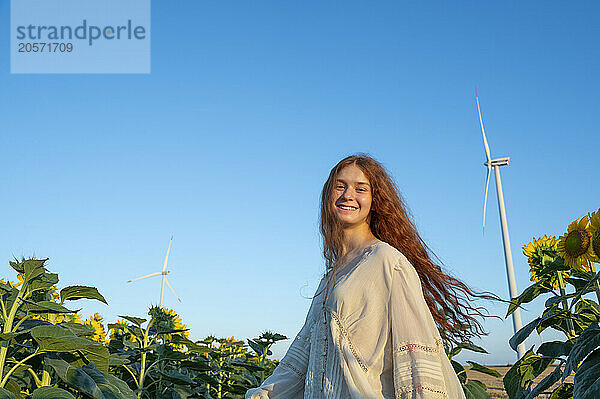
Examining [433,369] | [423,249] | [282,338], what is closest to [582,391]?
[433,369]

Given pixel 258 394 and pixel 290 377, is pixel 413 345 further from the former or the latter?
pixel 258 394

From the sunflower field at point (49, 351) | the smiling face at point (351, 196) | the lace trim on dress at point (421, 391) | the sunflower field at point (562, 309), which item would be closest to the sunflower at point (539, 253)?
the sunflower field at point (562, 309)

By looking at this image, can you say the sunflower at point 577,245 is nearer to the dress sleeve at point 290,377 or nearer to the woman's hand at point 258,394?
the dress sleeve at point 290,377

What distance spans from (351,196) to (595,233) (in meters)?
1.36

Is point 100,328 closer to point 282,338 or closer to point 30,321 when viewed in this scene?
point 282,338

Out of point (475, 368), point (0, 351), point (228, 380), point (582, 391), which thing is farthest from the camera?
point (228, 380)

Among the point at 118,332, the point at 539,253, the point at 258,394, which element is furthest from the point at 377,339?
the point at 118,332

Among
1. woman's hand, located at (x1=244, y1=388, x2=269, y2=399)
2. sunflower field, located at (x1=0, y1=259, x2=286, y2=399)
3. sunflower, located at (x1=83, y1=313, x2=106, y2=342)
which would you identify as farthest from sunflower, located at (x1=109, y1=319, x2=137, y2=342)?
woman's hand, located at (x1=244, y1=388, x2=269, y2=399)

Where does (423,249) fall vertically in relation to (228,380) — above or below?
above

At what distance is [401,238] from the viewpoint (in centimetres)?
320

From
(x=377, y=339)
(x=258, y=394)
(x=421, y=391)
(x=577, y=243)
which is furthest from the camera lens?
(x=577, y=243)

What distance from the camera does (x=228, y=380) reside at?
17.8 ft

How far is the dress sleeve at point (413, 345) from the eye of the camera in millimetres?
2387

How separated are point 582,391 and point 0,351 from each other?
2363 mm
